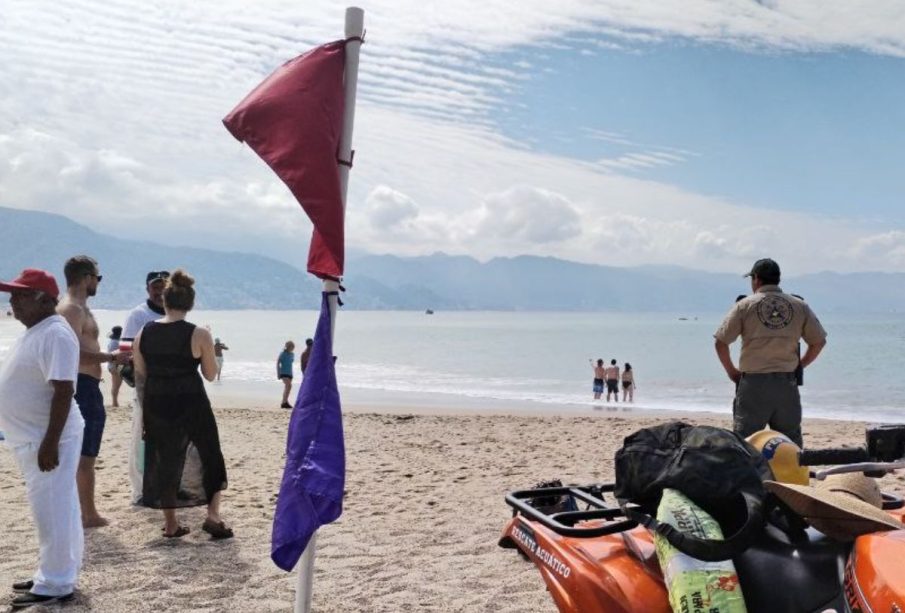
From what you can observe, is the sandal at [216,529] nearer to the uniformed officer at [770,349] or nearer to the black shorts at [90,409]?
the black shorts at [90,409]

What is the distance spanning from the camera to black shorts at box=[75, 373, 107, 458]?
18.6ft

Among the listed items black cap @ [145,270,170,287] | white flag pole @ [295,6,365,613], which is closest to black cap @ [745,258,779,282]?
white flag pole @ [295,6,365,613]

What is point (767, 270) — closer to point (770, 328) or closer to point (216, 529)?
point (770, 328)

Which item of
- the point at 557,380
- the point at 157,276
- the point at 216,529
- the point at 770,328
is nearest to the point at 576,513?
the point at 770,328

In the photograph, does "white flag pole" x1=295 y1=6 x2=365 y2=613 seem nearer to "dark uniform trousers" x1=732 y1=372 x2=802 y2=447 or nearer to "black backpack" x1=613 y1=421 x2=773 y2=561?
"black backpack" x1=613 y1=421 x2=773 y2=561

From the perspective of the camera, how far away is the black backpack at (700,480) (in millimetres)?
2092

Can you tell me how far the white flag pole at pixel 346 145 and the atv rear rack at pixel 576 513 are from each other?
0.93 meters

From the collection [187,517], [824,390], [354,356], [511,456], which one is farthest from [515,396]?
[354,356]

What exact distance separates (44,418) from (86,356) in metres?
1.25

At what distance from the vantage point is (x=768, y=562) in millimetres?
2107

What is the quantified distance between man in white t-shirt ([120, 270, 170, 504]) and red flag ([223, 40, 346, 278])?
3.25 meters

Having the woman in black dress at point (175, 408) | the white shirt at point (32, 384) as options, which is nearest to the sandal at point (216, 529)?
the woman in black dress at point (175, 408)

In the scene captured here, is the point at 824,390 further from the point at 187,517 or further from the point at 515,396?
the point at 187,517

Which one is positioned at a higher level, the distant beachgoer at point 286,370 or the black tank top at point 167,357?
the black tank top at point 167,357
